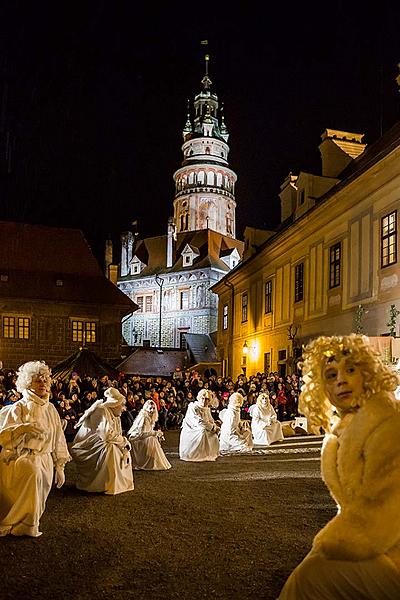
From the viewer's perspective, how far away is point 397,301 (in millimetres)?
19734

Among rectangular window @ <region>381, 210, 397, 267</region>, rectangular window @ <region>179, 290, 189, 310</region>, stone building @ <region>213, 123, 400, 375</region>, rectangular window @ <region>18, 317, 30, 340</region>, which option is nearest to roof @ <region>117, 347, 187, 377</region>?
stone building @ <region>213, 123, 400, 375</region>

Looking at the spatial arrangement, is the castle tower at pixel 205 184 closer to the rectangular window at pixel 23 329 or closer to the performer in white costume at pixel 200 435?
the rectangular window at pixel 23 329

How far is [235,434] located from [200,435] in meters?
2.60

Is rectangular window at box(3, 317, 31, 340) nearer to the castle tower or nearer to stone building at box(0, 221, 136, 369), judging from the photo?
stone building at box(0, 221, 136, 369)

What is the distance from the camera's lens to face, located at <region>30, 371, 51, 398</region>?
7.28 metres

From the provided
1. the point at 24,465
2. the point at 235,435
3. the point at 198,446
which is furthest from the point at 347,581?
the point at 235,435

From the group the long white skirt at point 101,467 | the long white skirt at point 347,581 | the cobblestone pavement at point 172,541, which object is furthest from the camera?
the long white skirt at point 101,467

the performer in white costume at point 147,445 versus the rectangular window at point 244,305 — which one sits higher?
the rectangular window at point 244,305

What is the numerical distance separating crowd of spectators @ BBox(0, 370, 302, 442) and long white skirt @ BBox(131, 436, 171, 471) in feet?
17.9

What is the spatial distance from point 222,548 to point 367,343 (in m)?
4.11

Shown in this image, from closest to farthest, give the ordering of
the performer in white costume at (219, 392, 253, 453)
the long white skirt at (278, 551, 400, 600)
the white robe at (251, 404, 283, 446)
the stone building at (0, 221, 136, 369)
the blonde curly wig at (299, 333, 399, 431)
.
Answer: the long white skirt at (278, 551, 400, 600), the blonde curly wig at (299, 333, 399, 431), the performer in white costume at (219, 392, 253, 453), the white robe at (251, 404, 283, 446), the stone building at (0, 221, 136, 369)

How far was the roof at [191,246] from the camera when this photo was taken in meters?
67.2

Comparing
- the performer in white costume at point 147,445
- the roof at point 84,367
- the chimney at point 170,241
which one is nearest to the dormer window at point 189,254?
the chimney at point 170,241

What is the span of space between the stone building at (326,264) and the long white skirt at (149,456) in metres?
8.20
